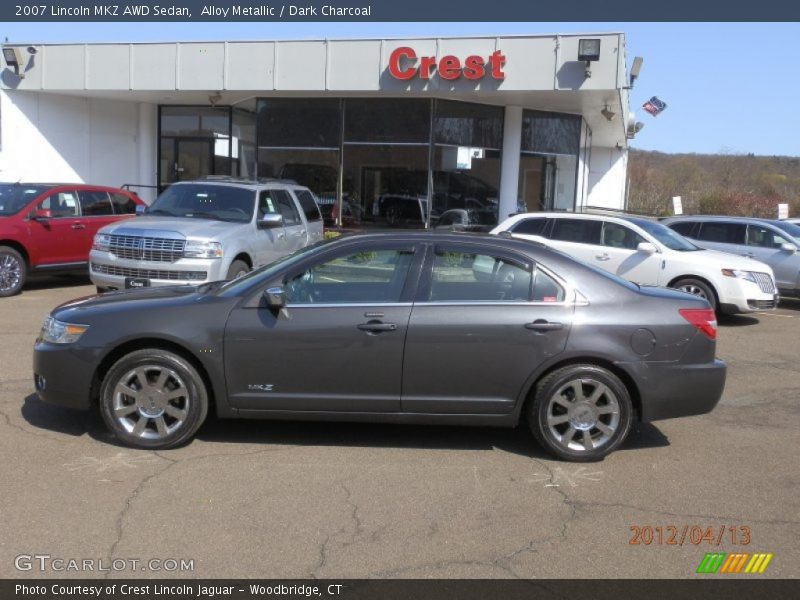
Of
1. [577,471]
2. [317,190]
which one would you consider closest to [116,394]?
[577,471]

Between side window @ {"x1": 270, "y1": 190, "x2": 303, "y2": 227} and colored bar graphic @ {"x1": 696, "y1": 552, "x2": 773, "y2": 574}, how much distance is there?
9.33 m

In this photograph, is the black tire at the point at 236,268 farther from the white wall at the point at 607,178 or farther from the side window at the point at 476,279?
the white wall at the point at 607,178

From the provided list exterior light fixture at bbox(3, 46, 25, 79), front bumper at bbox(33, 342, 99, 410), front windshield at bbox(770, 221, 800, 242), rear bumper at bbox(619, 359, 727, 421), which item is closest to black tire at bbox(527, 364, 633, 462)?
rear bumper at bbox(619, 359, 727, 421)

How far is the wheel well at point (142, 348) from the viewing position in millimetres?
5445

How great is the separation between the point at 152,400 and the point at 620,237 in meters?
9.02

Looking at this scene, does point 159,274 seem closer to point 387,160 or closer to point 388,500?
point 388,500

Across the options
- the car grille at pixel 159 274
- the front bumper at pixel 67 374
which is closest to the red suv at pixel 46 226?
the car grille at pixel 159 274

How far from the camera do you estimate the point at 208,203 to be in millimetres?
11789

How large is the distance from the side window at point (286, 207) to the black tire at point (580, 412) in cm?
778

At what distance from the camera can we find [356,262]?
5.62 meters

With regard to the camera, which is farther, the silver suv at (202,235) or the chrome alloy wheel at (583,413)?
the silver suv at (202,235)

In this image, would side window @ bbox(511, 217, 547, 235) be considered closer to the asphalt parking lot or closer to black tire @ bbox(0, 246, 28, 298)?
the asphalt parking lot

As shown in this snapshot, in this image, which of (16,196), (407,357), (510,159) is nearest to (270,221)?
(16,196)

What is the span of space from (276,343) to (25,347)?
4.60 meters
